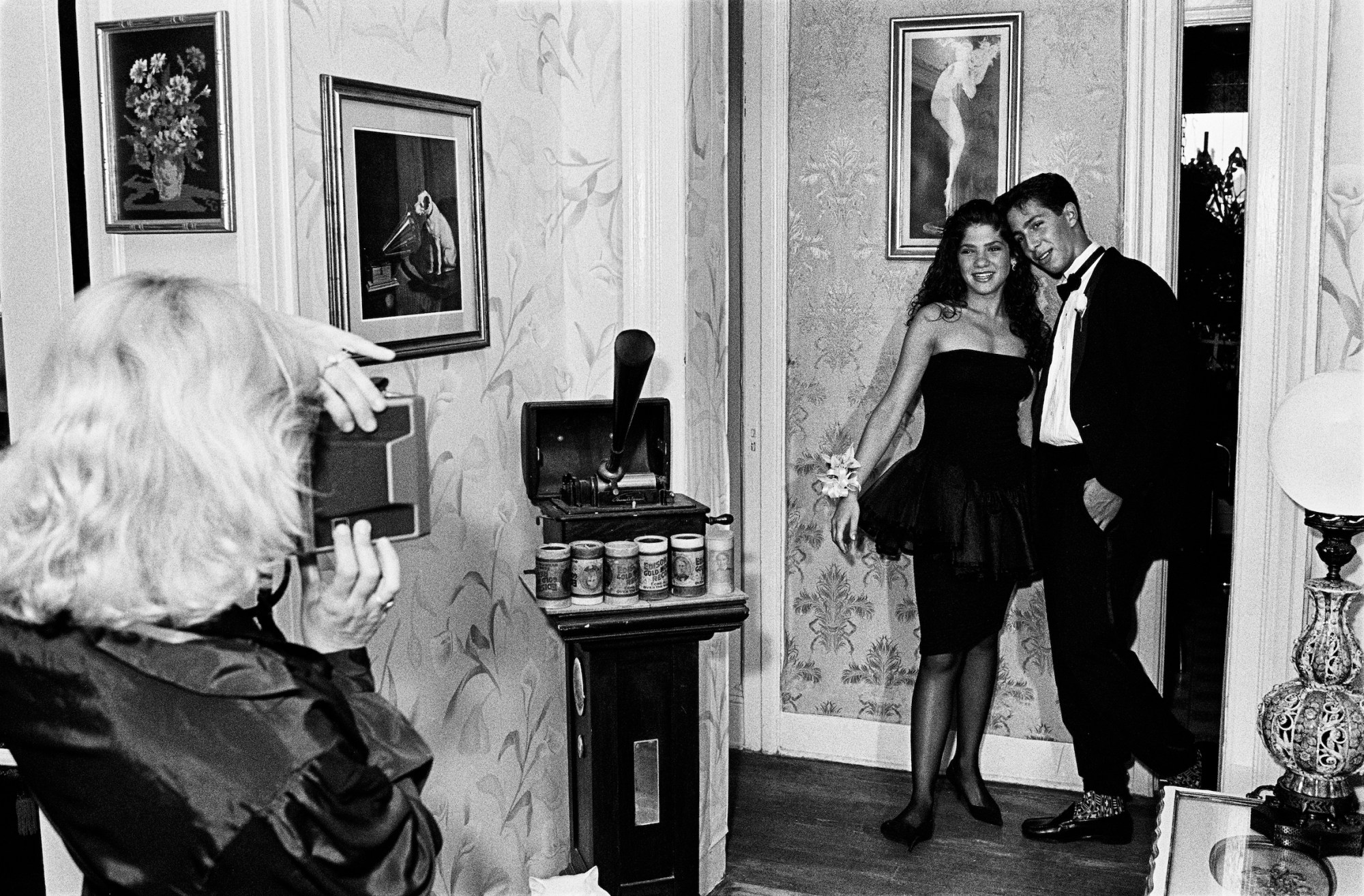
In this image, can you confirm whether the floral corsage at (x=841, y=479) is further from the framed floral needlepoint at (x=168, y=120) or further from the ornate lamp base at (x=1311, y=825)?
the framed floral needlepoint at (x=168, y=120)

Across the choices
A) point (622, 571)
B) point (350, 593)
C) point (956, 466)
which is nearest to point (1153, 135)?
point (956, 466)

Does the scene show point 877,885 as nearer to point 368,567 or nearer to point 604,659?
point 604,659

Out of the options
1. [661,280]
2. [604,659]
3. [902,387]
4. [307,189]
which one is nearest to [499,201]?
[661,280]

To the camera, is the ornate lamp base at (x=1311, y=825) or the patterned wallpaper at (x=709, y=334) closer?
the ornate lamp base at (x=1311, y=825)

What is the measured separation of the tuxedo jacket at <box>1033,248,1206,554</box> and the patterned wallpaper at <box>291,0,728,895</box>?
918 mm

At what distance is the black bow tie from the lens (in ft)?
11.5

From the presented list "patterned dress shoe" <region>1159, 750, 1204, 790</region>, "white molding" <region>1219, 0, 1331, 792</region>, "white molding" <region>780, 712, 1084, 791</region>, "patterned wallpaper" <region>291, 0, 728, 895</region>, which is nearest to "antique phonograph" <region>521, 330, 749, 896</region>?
"patterned wallpaper" <region>291, 0, 728, 895</region>

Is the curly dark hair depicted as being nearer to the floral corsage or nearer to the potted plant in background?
the floral corsage

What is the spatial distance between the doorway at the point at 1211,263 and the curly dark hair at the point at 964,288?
44 centimetres

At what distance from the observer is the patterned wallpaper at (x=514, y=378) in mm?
2658

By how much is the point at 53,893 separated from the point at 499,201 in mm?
1524

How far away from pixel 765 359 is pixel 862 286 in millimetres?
365

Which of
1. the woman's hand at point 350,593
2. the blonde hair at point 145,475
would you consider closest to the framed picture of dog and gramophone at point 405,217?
the woman's hand at point 350,593

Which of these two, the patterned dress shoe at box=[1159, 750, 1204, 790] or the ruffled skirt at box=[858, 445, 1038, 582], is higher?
the ruffled skirt at box=[858, 445, 1038, 582]
